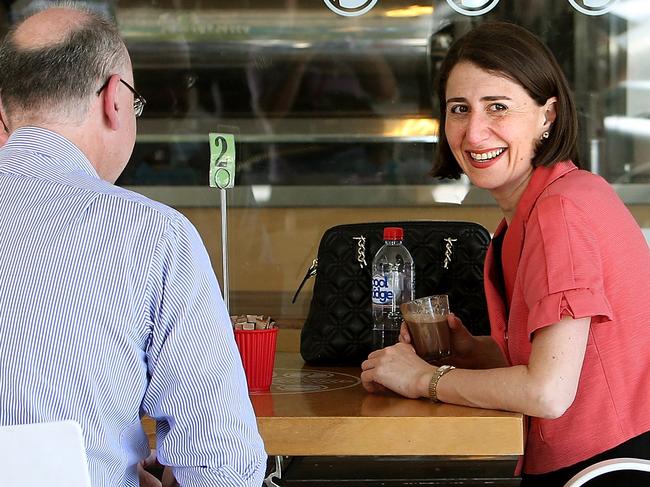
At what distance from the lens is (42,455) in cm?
117

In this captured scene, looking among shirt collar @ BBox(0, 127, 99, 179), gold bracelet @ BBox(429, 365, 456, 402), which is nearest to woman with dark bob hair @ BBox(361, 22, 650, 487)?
gold bracelet @ BBox(429, 365, 456, 402)

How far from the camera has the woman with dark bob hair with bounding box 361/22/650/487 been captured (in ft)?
5.68

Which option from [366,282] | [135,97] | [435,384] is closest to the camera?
[135,97]

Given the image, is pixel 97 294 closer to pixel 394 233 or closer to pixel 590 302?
pixel 590 302

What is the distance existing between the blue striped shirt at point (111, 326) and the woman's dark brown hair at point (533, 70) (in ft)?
2.72

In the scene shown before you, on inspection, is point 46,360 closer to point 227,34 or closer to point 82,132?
point 82,132

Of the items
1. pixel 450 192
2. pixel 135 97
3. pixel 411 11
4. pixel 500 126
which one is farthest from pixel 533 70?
pixel 411 11

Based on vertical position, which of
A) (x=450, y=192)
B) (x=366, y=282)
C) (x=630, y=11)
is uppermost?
(x=630, y=11)

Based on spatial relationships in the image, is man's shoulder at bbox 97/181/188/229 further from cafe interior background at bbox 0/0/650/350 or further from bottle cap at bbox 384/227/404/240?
cafe interior background at bbox 0/0/650/350

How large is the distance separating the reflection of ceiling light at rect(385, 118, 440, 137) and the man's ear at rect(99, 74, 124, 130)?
2911 millimetres

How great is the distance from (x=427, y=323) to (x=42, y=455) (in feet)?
3.27

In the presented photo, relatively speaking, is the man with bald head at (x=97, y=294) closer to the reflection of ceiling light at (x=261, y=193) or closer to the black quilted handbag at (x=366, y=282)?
the black quilted handbag at (x=366, y=282)

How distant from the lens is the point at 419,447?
68.9 inches

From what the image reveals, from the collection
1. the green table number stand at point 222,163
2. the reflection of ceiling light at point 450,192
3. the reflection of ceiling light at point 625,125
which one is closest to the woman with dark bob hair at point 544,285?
the green table number stand at point 222,163
